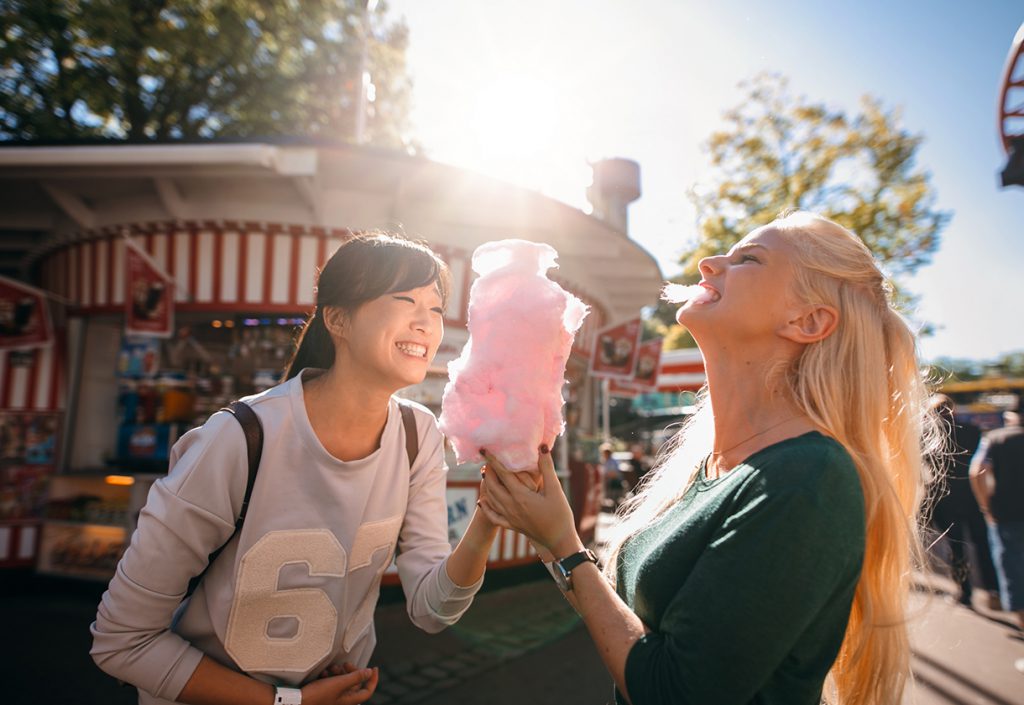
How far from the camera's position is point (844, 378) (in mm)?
1378

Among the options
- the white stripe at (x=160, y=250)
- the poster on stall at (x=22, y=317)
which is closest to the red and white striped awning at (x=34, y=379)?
the poster on stall at (x=22, y=317)

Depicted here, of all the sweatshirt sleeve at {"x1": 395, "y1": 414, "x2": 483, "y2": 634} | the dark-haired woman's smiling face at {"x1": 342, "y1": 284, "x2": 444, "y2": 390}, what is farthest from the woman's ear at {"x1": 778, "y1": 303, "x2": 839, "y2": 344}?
the sweatshirt sleeve at {"x1": 395, "y1": 414, "x2": 483, "y2": 634}

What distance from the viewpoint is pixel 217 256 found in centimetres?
585

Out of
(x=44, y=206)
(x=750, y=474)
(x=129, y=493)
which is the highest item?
(x=44, y=206)

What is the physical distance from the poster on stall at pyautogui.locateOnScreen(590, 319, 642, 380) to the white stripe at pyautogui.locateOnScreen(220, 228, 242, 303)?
4649 mm

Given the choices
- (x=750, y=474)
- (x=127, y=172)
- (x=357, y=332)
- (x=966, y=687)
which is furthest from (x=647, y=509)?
(x=127, y=172)

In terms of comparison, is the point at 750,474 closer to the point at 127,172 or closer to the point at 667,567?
the point at 667,567

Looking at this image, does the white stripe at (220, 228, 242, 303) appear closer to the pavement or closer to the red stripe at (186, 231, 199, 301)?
the red stripe at (186, 231, 199, 301)

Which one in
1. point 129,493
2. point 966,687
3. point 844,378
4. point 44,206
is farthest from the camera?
point 44,206

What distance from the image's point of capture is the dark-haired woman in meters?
1.33

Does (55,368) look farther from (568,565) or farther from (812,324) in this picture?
(812,324)

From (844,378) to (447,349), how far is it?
16.2 ft

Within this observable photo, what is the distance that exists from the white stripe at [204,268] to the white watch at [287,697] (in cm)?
528

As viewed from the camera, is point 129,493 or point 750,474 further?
point 129,493
